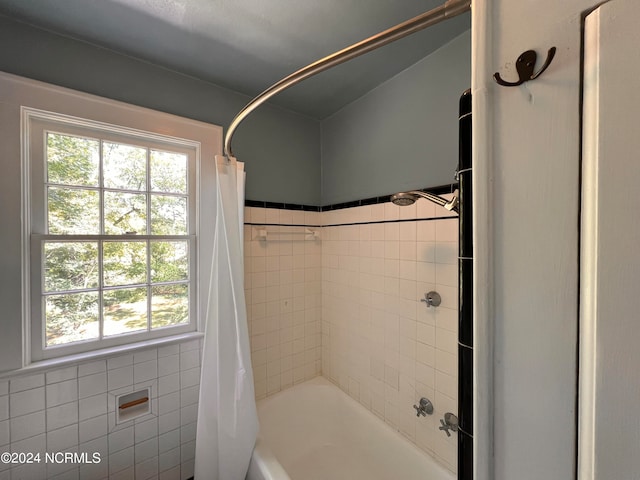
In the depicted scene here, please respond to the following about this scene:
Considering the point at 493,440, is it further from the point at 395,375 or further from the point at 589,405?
the point at 395,375

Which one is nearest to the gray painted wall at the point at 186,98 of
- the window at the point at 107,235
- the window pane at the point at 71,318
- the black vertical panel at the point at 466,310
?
the window at the point at 107,235

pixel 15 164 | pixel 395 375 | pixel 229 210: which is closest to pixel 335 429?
pixel 395 375

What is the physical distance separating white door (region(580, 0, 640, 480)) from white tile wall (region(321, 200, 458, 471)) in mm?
951

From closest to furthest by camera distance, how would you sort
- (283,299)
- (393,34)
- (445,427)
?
(393,34)
(445,427)
(283,299)

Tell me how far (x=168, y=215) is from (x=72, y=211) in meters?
0.43

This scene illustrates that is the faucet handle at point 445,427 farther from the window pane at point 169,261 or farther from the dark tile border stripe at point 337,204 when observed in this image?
the window pane at point 169,261

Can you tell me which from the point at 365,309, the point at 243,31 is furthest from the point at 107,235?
the point at 365,309

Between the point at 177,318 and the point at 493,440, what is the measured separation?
5.47 ft

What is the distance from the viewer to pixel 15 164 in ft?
3.71

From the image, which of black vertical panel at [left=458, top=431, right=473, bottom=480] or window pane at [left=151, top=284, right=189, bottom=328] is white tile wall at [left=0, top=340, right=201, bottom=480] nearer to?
window pane at [left=151, top=284, right=189, bottom=328]

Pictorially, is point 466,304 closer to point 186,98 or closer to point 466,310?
point 466,310

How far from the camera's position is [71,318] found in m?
1.30

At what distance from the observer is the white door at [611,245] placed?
0.99 feet

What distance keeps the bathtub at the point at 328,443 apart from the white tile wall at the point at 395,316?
0.26 feet
